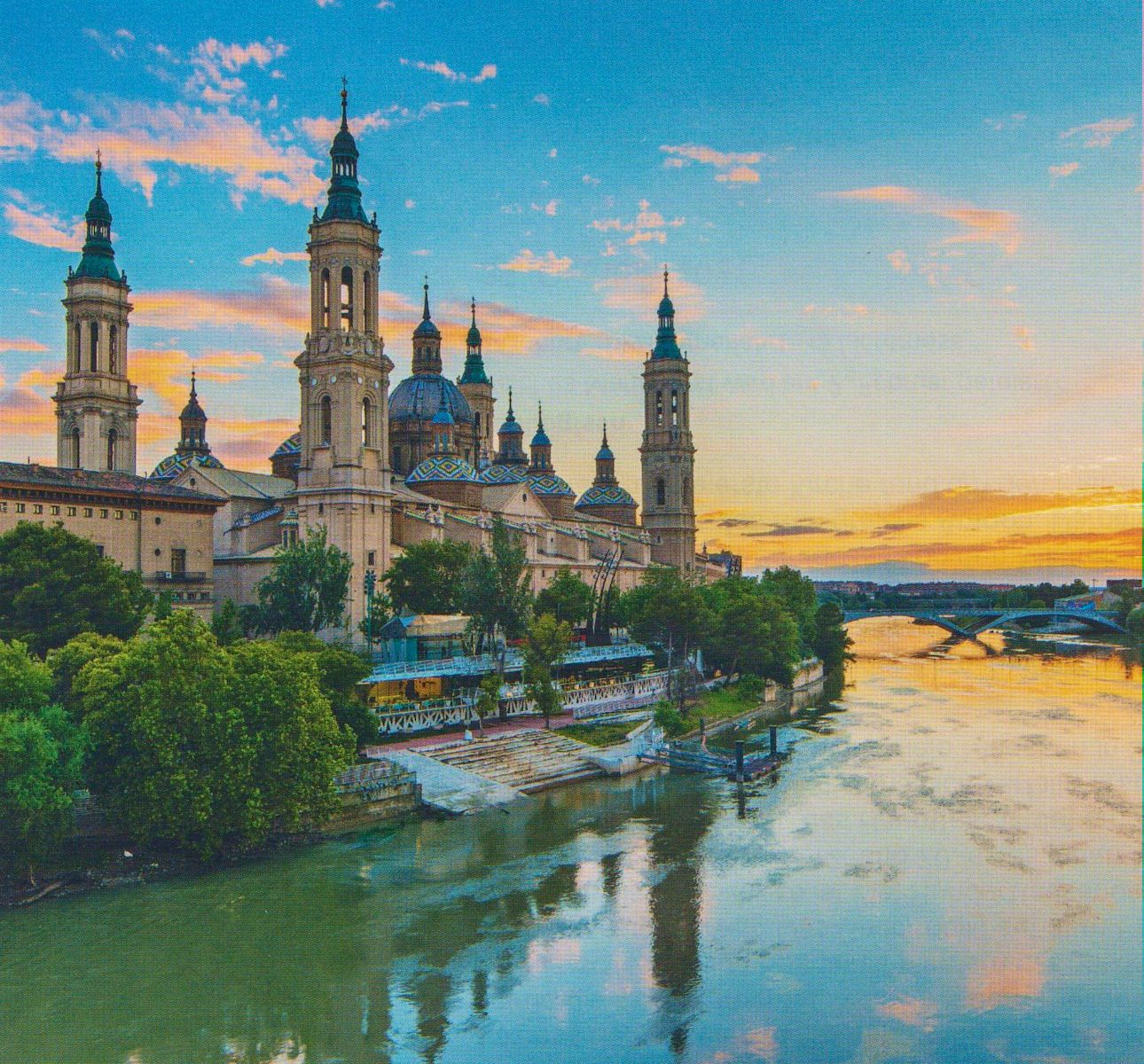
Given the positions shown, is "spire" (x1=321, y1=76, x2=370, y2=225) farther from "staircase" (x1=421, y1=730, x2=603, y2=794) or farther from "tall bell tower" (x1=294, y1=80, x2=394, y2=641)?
"staircase" (x1=421, y1=730, x2=603, y2=794)

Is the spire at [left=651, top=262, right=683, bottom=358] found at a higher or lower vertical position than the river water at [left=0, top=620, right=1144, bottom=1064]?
higher

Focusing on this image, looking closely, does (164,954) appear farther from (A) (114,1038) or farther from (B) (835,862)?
(B) (835,862)

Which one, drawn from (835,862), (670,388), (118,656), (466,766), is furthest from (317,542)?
(670,388)

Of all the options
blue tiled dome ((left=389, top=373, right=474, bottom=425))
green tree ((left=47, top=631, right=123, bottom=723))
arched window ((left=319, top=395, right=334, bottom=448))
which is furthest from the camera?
blue tiled dome ((left=389, top=373, right=474, bottom=425))

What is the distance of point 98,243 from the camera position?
232ft

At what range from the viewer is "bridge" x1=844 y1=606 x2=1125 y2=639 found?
120m

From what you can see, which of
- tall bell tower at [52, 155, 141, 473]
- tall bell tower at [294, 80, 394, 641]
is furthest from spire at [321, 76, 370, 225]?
tall bell tower at [52, 155, 141, 473]

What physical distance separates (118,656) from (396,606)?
28.5 metres

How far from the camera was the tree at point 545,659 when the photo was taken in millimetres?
46500

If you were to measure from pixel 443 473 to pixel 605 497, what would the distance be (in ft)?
123

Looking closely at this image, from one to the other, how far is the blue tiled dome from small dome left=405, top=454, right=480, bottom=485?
959 cm

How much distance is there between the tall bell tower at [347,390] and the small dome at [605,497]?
5109cm

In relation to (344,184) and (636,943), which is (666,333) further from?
(636,943)

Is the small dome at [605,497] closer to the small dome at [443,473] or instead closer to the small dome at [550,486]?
the small dome at [550,486]
